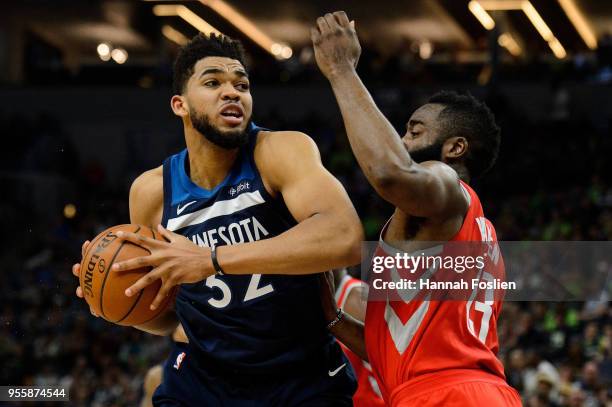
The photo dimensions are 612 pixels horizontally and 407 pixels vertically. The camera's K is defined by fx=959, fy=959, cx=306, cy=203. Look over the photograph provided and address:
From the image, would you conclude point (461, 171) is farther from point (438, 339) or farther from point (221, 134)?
point (221, 134)

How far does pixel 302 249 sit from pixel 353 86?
0.56m

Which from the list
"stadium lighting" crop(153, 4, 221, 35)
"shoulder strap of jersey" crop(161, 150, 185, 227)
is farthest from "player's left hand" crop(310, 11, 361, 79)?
"stadium lighting" crop(153, 4, 221, 35)

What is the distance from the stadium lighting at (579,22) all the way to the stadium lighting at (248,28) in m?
5.18

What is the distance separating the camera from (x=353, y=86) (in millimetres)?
2809

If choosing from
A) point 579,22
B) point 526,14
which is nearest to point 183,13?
point 526,14

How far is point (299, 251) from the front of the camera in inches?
119

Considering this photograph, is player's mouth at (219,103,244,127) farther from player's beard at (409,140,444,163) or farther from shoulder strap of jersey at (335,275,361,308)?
shoulder strap of jersey at (335,275,361,308)

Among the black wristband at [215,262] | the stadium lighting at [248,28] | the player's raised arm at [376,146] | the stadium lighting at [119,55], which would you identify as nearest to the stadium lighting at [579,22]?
Result: the stadium lighting at [248,28]

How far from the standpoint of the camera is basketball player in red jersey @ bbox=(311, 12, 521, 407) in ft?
8.95

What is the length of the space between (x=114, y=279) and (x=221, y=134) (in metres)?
0.64

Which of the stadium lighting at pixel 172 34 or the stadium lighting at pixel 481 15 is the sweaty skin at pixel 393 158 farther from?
the stadium lighting at pixel 172 34

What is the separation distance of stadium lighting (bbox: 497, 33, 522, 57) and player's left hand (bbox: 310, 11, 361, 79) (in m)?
13.7

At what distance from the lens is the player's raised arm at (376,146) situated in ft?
8.83

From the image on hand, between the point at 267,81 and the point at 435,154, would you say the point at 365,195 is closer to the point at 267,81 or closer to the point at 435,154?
the point at 267,81
